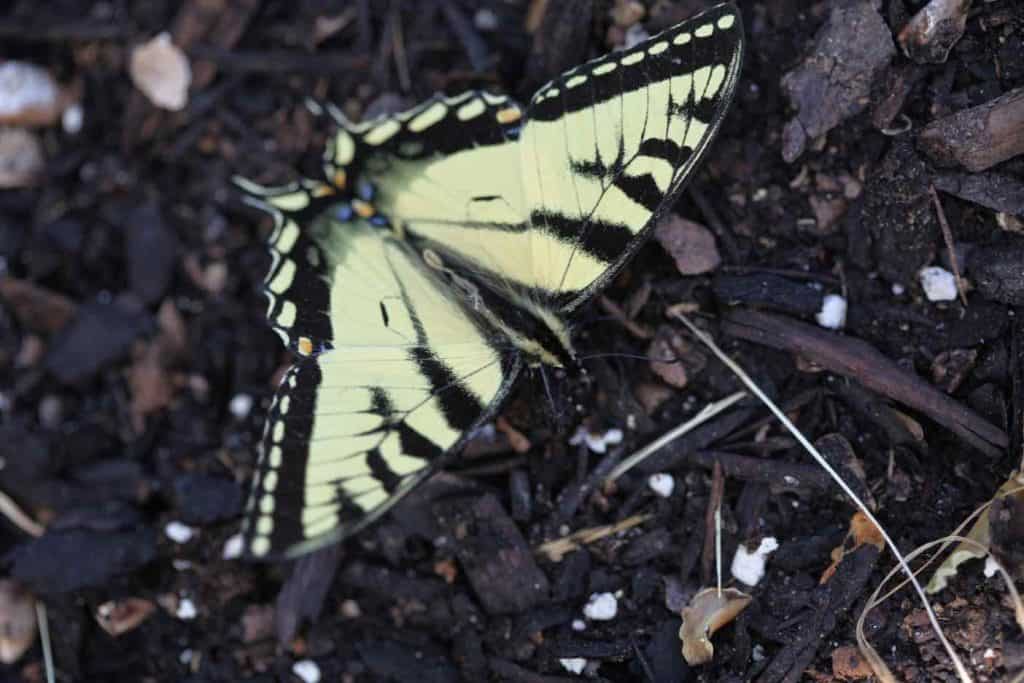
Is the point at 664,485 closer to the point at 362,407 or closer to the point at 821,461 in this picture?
the point at 821,461

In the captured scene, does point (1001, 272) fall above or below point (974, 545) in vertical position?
above

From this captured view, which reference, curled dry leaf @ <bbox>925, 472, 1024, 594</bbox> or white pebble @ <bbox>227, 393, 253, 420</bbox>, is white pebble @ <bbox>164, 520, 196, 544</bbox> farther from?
curled dry leaf @ <bbox>925, 472, 1024, 594</bbox>

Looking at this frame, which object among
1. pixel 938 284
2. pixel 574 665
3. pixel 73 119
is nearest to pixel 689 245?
pixel 938 284

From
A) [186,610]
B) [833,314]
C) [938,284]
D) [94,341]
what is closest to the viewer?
[938,284]

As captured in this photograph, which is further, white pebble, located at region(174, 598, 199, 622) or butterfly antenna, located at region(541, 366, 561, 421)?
white pebble, located at region(174, 598, 199, 622)

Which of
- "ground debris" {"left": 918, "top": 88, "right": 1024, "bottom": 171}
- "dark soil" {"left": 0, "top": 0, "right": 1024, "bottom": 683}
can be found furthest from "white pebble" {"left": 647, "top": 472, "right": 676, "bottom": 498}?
"ground debris" {"left": 918, "top": 88, "right": 1024, "bottom": 171}

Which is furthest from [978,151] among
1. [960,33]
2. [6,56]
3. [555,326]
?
[6,56]
